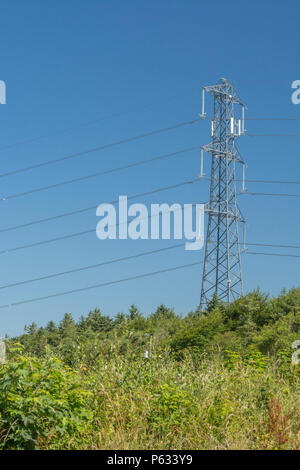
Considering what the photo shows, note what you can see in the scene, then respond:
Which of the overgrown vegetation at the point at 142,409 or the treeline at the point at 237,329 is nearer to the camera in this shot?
the overgrown vegetation at the point at 142,409

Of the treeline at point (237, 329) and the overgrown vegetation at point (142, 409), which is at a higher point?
the treeline at point (237, 329)

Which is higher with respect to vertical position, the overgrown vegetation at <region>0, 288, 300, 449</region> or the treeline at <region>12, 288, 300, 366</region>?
the treeline at <region>12, 288, 300, 366</region>

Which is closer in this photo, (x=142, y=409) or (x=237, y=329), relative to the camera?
(x=142, y=409)

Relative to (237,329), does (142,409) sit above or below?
below

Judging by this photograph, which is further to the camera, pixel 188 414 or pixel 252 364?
pixel 252 364

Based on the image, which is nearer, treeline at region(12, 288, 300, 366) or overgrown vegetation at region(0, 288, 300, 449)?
overgrown vegetation at region(0, 288, 300, 449)

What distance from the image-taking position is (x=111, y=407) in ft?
30.1
